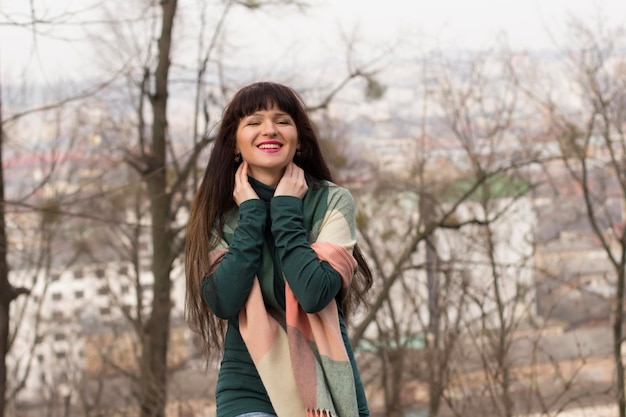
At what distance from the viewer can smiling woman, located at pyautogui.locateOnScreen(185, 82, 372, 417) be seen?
7.97 ft

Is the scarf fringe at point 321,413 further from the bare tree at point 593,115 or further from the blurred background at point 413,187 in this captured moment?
the bare tree at point 593,115

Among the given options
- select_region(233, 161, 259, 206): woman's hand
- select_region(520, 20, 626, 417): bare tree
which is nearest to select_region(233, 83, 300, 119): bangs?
select_region(233, 161, 259, 206): woman's hand

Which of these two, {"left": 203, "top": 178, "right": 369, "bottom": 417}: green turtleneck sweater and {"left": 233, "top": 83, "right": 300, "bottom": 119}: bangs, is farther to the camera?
{"left": 233, "top": 83, "right": 300, "bottom": 119}: bangs

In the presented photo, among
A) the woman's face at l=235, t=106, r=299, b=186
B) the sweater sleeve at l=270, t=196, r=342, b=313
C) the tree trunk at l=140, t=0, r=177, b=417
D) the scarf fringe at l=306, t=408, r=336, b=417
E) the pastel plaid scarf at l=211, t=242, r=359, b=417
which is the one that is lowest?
the scarf fringe at l=306, t=408, r=336, b=417

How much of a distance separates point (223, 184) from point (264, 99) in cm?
28

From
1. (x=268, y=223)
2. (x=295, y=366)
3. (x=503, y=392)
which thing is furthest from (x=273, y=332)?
(x=503, y=392)

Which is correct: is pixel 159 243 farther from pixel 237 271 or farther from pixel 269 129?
pixel 237 271

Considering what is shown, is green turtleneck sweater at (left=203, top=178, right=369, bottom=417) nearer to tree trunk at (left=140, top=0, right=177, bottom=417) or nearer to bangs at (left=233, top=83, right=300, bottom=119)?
bangs at (left=233, top=83, right=300, bottom=119)

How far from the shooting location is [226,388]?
2.49 metres

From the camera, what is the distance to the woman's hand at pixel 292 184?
8.45 ft

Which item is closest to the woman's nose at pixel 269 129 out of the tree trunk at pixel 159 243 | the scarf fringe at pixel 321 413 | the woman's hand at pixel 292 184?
the woman's hand at pixel 292 184

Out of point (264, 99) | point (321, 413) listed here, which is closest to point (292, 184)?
point (264, 99)

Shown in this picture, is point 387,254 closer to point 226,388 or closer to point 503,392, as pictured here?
point 503,392

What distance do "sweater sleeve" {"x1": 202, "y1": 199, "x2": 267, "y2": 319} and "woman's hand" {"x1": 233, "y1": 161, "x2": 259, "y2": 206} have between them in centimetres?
8
